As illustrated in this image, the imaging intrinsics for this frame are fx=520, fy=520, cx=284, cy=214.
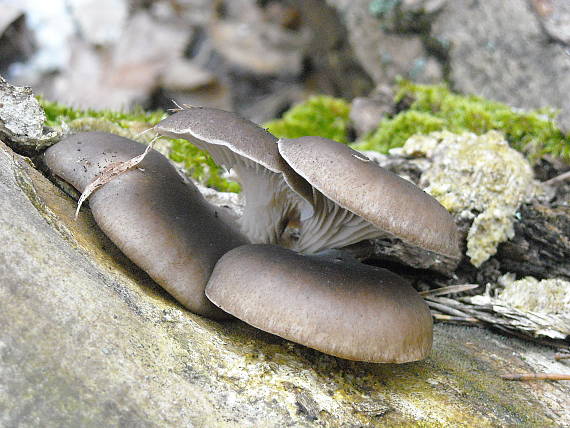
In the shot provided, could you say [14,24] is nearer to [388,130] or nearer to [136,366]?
[388,130]

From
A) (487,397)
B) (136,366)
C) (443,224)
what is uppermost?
(443,224)

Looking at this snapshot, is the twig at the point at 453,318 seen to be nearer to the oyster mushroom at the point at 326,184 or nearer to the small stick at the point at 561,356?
the small stick at the point at 561,356

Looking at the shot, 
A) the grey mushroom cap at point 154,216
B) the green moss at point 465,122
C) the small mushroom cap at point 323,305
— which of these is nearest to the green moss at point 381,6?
the green moss at point 465,122

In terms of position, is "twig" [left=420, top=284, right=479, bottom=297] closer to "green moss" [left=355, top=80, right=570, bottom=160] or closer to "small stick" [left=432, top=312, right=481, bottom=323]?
"small stick" [left=432, top=312, right=481, bottom=323]

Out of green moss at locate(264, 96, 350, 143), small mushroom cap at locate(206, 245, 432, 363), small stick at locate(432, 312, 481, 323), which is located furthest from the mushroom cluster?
green moss at locate(264, 96, 350, 143)

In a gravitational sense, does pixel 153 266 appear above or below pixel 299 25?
below

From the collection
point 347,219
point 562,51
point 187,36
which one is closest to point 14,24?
A: point 187,36
